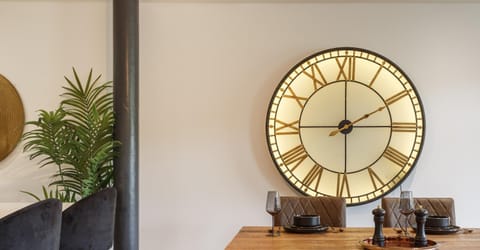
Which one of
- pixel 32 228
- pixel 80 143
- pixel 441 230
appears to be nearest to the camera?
pixel 32 228

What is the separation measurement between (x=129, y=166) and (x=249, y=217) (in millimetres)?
1045

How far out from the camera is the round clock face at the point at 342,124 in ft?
12.3

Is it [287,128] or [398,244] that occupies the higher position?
[287,128]

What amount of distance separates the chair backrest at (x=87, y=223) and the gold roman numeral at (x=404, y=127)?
2.36 meters

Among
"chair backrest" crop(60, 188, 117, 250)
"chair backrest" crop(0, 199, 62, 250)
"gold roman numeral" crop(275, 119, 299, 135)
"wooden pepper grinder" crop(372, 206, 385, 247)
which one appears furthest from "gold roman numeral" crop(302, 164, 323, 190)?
"chair backrest" crop(0, 199, 62, 250)

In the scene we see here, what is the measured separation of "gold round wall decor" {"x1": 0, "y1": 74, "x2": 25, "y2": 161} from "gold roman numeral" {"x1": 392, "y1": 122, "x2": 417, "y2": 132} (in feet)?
9.87

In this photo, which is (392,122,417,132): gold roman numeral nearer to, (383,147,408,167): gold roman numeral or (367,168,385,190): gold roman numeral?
(383,147,408,167): gold roman numeral

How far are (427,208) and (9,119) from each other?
3.26 meters

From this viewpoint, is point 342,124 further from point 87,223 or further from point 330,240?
point 87,223

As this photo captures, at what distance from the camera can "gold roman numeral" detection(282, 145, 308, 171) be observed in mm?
3770

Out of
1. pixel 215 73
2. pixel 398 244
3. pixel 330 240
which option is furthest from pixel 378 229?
pixel 215 73

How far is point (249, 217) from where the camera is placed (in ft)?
12.6

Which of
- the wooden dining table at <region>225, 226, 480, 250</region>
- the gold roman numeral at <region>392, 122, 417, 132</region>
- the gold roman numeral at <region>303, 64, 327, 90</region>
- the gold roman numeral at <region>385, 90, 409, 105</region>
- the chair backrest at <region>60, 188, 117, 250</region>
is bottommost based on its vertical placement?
the wooden dining table at <region>225, 226, 480, 250</region>

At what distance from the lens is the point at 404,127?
12.2 feet
